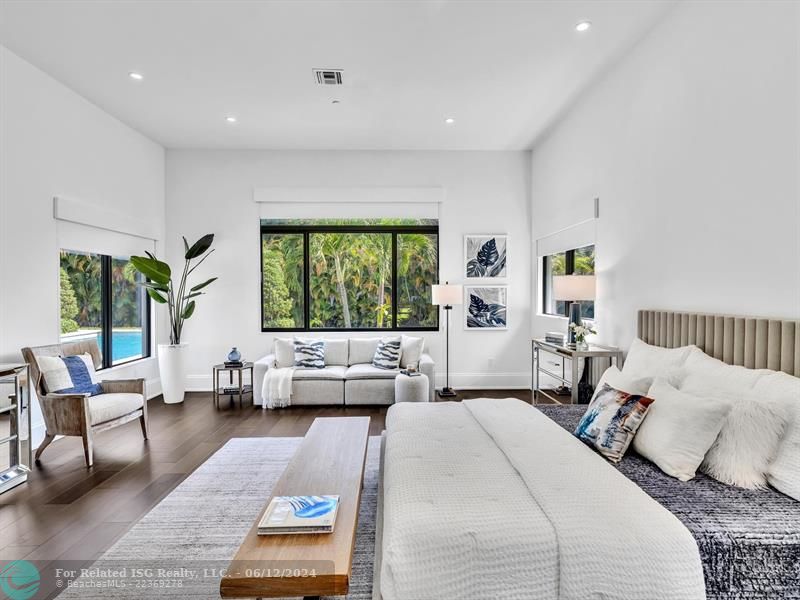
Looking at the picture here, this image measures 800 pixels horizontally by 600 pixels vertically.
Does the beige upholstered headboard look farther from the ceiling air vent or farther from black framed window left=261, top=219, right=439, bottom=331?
black framed window left=261, top=219, right=439, bottom=331

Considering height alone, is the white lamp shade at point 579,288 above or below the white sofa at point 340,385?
above

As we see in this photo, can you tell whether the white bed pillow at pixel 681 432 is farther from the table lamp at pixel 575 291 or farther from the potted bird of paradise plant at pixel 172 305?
the potted bird of paradise plant at pixel 172 305

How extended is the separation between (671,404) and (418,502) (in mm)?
1311

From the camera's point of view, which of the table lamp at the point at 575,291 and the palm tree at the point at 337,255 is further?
the palm tree at the point at 337,255

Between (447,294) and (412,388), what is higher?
(447,294)

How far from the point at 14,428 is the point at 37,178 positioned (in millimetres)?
2064

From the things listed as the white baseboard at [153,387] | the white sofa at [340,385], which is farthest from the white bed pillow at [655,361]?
the white baseboard at [153,387]

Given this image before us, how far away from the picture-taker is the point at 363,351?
561cm

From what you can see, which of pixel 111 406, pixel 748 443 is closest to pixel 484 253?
pixel 748 443

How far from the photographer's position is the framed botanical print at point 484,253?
5875 millimetres

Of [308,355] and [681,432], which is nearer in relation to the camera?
[681,432]

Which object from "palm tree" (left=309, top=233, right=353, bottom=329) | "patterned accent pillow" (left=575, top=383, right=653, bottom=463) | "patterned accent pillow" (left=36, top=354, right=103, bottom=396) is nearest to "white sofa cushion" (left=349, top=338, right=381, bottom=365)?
"palm tree" (left=309, top=233, right=353, bottom=329)

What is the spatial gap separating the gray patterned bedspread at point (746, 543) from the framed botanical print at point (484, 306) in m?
4.27

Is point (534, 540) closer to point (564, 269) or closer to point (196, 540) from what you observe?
point (196, 540)
